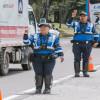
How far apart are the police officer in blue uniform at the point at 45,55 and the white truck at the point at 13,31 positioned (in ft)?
15.5

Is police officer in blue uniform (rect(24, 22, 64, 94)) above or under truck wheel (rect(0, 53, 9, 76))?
above

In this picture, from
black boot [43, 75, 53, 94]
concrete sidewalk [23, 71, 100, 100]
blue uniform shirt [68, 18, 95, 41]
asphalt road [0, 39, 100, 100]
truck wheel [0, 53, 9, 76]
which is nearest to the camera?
concrete sidewalk [23, 71, 100, 100]

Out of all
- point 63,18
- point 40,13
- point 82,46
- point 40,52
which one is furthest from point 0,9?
point 63,18

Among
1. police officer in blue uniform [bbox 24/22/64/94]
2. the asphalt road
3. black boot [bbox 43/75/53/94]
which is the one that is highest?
police officer in blue uniform [bbox 24/22/64/94]

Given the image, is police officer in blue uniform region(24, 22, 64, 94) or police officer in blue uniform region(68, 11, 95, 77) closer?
police officer in blue uniform region(24, 22, 64, 94)

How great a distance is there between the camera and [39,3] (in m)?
60.0

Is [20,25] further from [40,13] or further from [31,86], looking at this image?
[40,13]

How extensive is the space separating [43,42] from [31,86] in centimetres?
226

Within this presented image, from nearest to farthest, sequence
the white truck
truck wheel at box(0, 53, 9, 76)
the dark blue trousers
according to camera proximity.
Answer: the dark blue trousers < truck wheel at box(0, 53, 9, 76) < the white truck

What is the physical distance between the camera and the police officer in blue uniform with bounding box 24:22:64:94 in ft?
42.1

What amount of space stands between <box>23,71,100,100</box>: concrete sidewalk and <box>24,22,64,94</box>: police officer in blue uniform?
0.37 meters

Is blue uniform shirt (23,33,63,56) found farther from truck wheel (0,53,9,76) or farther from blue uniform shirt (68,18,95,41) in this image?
truck wheel (0,53,9,76)

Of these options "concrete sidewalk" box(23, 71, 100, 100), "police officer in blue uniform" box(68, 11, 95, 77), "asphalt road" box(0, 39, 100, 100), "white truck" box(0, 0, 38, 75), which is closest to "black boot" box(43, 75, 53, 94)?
"concrete sidewalk" box(23, 71, 100, 100)

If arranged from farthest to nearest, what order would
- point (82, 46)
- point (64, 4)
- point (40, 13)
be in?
point (64, 4)
point (40, 13)
point (82, 46)
